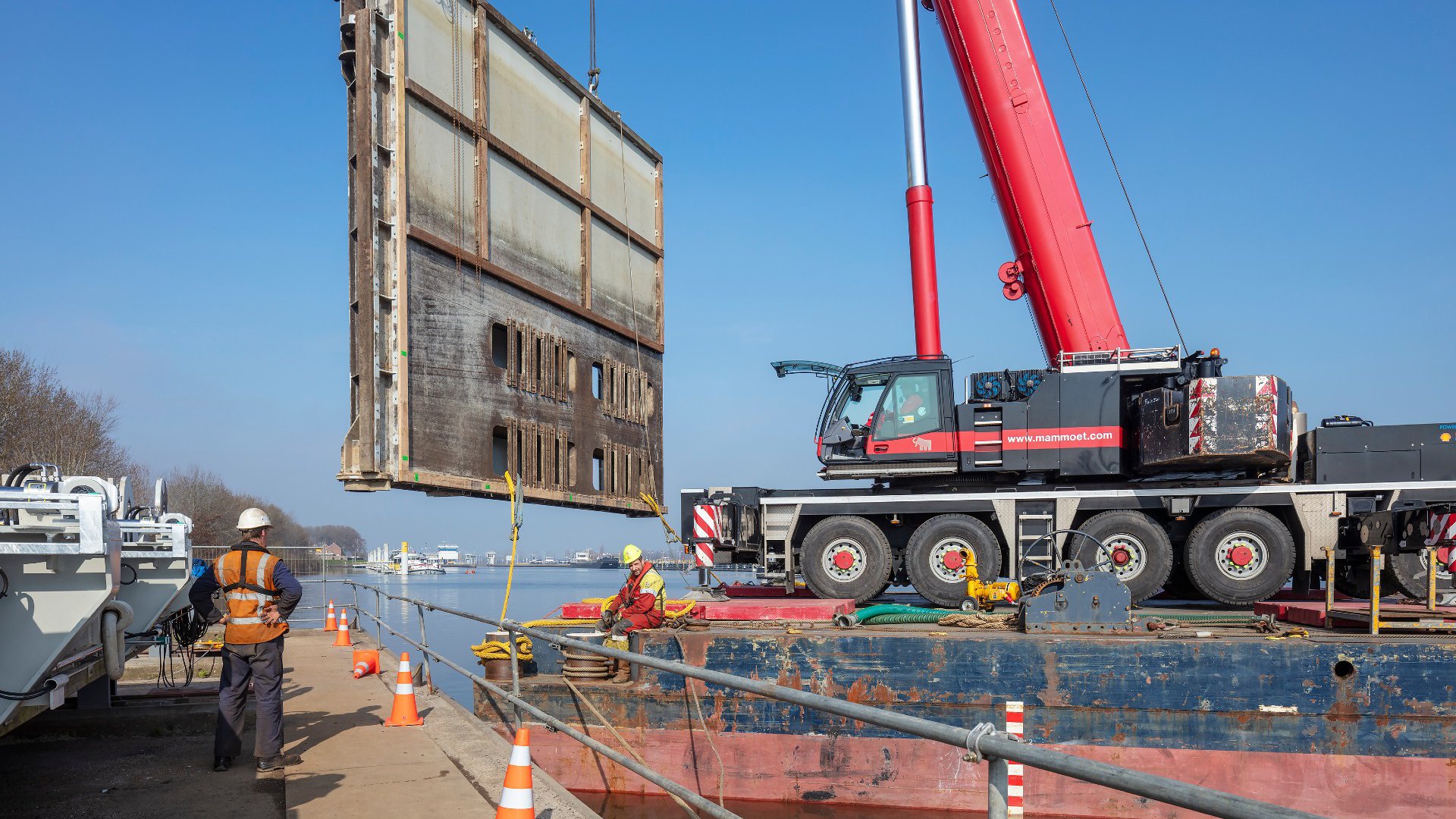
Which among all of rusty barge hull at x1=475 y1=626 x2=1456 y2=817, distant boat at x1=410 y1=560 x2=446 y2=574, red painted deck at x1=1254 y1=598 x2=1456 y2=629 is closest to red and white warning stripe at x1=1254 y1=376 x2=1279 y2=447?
red painted deck at x1=1254 y1=598 x2=1456 y2=629

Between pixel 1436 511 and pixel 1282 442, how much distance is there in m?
1.46

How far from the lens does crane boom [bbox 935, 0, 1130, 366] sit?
12.1 m

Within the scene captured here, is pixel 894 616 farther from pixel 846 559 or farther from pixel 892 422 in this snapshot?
pixel 892 422

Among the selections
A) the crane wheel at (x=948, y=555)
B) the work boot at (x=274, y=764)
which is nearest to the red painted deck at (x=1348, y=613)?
the crane wheel at (x=948, y=555)

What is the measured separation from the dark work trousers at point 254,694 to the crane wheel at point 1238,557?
9.25 m

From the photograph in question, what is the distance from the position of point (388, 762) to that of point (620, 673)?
3552 mm

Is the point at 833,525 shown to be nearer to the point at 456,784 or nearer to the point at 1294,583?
the point at 1294,583

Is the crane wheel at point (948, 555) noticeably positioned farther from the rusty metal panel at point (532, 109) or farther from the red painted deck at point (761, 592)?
the rusty metal panel at point (532, 109)

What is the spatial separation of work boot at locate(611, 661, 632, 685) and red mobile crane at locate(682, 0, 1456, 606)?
2.63m

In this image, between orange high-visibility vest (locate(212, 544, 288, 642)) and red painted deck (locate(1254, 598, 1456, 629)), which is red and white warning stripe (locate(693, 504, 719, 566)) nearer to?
red painted deck (locate(1254, 598, 1456, 629))

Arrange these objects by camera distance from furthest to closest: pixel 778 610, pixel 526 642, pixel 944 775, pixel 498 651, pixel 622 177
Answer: pixel 622 177, pixel 526 642, pixel 498 651, pixel 778 610, pixel 944 775

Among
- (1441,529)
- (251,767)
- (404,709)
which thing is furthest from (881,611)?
(251,767)

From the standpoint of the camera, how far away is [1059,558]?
34.8ft

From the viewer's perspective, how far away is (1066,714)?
8.57 meters
